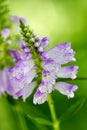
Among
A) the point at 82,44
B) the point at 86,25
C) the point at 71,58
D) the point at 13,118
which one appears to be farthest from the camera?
the point at 86,25

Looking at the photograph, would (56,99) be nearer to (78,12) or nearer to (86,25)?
(86,25)

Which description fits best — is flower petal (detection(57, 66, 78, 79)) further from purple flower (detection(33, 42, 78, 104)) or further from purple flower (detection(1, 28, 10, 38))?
purple flower (detection(1, 28, 10, 38))

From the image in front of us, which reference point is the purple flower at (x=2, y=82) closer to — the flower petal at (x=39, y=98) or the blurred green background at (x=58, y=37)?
the blurred green background at (x=58, y=37)

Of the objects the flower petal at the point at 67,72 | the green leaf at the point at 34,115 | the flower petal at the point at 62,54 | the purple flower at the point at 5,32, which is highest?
the purple flower at the point at 5,32

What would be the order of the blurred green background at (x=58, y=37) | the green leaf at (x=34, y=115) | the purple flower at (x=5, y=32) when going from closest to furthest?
1. the green leaf at (x=34, y=115)
2. the purple flower at (x=5, y=32)
3. the blurred green background at (x=58, y=37)

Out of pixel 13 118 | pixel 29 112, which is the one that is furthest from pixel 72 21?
pixel 29 112

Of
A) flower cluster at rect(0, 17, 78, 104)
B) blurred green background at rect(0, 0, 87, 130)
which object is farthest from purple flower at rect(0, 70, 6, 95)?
flower cluster at rect(0, 17, 78, 104)

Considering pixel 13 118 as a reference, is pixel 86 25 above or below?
above

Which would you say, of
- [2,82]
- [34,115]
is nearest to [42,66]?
[34,115]

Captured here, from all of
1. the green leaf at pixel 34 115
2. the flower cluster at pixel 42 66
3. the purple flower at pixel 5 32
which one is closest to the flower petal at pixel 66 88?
the flower cluster at pixel 42 66

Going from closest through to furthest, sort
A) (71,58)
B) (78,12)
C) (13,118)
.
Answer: (71,58), (13,118), (78,12)
